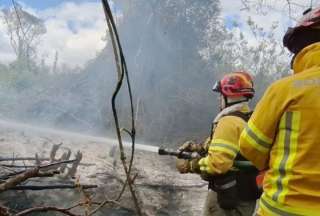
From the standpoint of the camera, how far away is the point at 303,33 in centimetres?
169

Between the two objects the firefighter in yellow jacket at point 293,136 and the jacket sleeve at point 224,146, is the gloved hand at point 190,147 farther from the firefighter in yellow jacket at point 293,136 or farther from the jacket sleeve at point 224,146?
the firefighter in yellow jacket at point 293,136

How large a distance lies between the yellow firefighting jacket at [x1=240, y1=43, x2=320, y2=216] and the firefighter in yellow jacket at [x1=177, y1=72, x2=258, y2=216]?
113 centimetres

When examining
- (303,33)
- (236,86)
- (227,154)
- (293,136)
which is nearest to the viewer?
(293,136)

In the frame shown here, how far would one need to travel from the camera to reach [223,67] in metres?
20.1

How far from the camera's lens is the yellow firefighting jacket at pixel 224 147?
9.03ft

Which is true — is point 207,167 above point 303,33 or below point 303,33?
below

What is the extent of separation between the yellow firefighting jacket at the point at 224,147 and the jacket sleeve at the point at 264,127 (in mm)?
1047

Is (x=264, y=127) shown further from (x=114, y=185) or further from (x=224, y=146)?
(x=114, y=185)

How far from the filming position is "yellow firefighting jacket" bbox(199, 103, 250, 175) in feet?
9.03

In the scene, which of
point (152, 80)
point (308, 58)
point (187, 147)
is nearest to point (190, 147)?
point (187, 147)

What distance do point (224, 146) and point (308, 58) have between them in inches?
51.7

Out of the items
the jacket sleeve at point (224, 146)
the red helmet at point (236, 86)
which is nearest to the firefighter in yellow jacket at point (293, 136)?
the jacket sleeve at point (224, 146)

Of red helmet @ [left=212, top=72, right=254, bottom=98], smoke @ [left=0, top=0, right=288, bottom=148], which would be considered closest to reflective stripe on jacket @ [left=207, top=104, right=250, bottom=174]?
red helmet @ [left=212, top=72, right=254, bottom=98]

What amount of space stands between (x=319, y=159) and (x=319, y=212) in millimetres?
210
